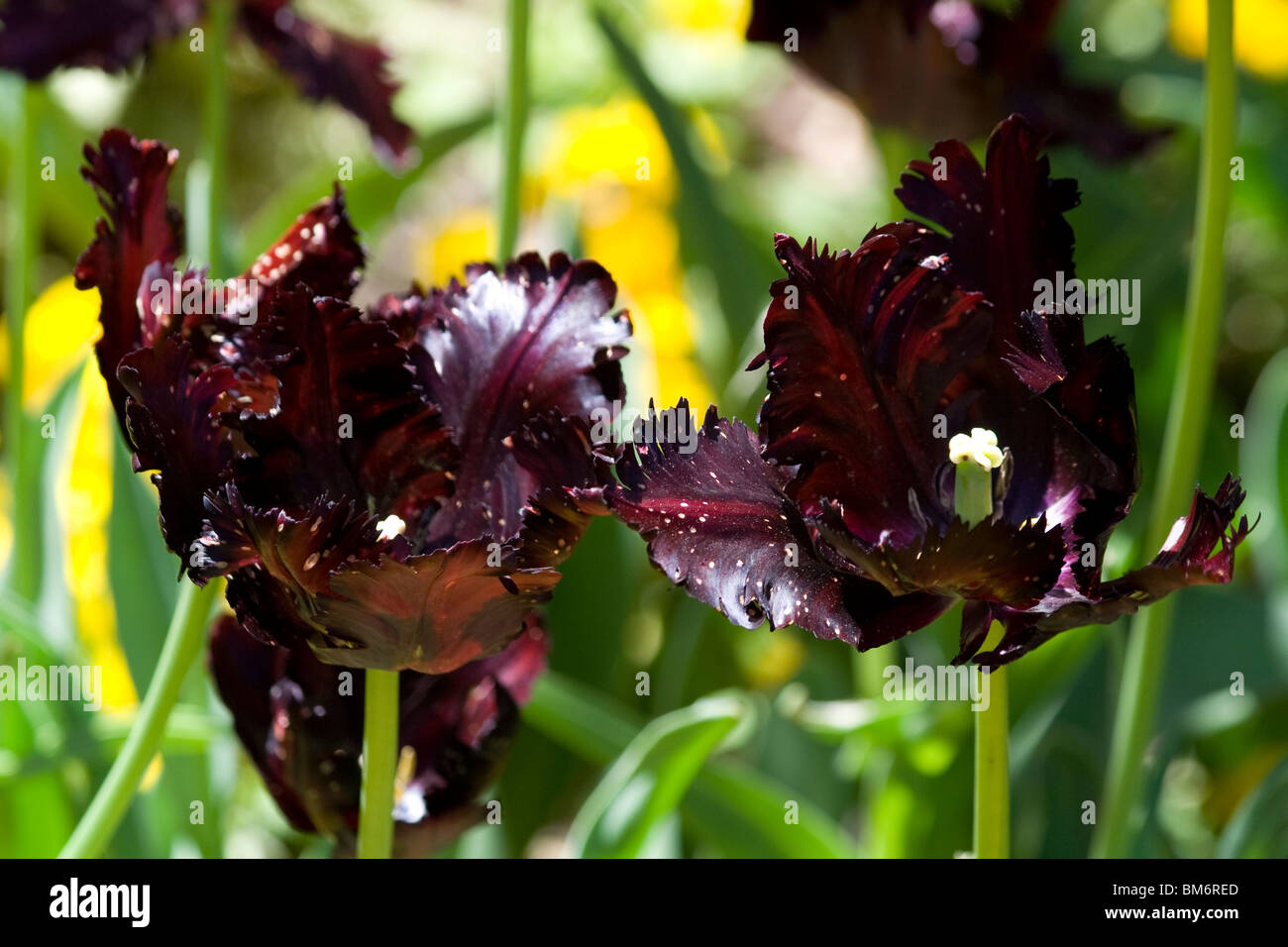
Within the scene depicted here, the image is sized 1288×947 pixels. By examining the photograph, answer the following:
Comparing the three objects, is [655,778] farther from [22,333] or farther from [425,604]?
[22,333]

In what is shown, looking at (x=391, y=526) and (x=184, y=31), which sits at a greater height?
(x=184, y=31)

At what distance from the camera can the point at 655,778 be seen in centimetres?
92

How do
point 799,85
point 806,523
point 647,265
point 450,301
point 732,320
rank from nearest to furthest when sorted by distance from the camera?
point 806,523 → point 450,301 → point 732,320 → point 647,265 → point 799,85

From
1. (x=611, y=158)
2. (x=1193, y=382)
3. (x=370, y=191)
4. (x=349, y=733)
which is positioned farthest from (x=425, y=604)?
(x=611, y=158)

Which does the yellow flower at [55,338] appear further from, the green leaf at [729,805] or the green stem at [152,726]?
the green stem at [152,726]

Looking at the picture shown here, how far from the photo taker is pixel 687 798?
104cm

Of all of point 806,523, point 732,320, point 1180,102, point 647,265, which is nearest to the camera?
point 806,523

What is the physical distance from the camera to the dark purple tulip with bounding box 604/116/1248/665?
0.59m

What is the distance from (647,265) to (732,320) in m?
0.47

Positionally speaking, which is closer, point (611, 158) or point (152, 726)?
point (152, 726)

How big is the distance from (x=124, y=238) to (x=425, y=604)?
273 mm

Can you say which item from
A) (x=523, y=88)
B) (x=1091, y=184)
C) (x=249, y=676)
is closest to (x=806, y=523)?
(x=249, y=676)

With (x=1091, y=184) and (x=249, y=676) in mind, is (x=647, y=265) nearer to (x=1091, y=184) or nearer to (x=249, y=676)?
(x=1091, y=184)

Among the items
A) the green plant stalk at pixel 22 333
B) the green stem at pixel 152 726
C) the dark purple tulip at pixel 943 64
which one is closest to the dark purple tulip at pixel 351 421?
the green stem at pixel 152 726
